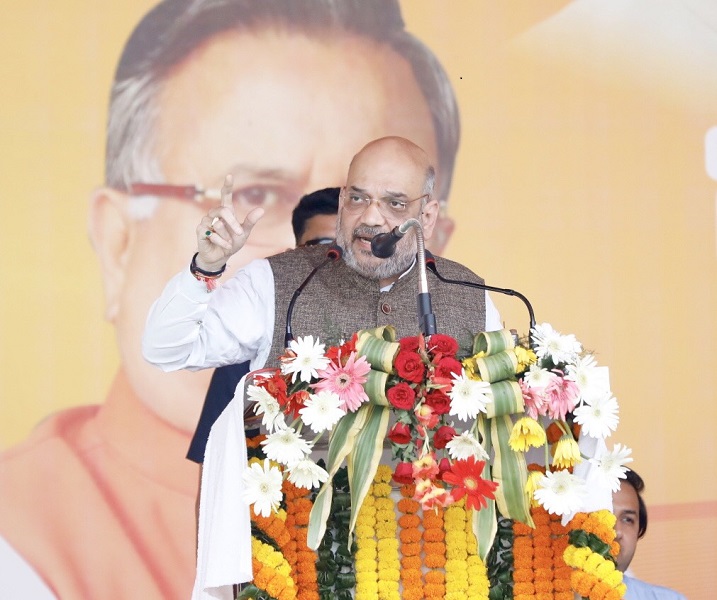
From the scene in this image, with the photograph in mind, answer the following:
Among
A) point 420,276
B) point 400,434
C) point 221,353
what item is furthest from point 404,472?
point 221,353

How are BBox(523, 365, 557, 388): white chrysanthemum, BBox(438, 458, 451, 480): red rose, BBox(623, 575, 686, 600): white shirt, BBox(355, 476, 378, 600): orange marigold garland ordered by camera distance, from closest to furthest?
1. BBox(438, 458, 451, 480): red rose
2. BBox(523, 365, 557, 388): white chrysanthemum
3. BBox(355, 476, 378, 600): orange marigold garland
4. BBox(623, 575, 686, 600): white shirt

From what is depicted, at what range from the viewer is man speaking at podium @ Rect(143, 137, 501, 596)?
2811 millimetres

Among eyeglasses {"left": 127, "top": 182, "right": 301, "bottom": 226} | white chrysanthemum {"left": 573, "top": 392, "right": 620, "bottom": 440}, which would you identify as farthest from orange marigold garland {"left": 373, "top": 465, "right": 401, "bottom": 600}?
eyeglasses {"left": 127, "top": 182, "right": 301, "bottom": 226}

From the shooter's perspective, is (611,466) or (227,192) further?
(227,192)

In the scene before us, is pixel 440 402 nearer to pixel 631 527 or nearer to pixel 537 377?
pixel 537 377

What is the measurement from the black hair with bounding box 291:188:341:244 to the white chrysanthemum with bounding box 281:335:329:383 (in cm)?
195

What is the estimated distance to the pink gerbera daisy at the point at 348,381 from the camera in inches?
86.1

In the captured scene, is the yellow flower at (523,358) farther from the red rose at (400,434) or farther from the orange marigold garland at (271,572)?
the orange marigold garland at (271,572)

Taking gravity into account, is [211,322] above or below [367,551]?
above

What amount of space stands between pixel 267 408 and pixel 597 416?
0.66 m

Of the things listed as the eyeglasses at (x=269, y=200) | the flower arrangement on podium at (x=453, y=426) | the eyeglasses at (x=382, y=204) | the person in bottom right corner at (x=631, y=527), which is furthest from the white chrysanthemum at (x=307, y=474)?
the eyeglasses at (x=269, y=200)

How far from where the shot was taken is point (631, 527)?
386 cm

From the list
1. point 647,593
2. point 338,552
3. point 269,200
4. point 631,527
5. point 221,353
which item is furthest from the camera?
point 269,200

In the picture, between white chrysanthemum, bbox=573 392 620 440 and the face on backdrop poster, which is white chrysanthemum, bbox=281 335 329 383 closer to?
white chrysanthemum, bbox=573 392 620 440
